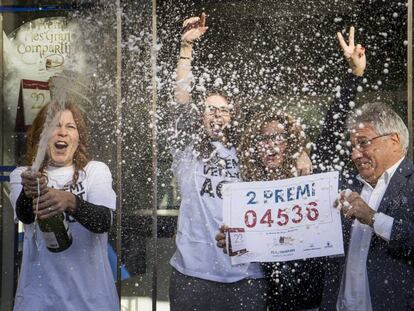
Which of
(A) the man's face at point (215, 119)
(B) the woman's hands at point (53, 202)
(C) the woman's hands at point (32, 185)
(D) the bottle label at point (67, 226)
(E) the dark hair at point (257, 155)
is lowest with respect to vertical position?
(D) the bottle label at point (67, 226)

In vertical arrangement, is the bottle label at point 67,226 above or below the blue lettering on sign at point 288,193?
below

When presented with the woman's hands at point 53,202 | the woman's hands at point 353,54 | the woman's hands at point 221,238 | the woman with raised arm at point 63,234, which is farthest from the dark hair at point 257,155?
the woman's hands at point 53,202

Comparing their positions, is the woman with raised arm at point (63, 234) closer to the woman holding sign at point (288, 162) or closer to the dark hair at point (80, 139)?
the dark hair at point (80, 139)

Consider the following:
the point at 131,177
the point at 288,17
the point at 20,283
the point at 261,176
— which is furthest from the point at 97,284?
the point at 288,17

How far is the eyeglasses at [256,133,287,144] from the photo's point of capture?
2557 mm

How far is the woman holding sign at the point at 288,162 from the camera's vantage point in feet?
8.27

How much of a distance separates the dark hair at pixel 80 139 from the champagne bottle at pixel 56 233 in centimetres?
19

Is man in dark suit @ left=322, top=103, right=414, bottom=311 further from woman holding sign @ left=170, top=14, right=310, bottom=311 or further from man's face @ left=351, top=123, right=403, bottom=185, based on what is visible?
woman holding sign @ left=170, top=14, right=310, bottom=311

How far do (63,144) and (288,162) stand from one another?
0.98 m

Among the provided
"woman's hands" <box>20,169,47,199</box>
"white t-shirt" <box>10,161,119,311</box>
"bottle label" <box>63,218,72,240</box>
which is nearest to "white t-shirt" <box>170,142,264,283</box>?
"white t-shirt" <box>10,161,119,311</box>

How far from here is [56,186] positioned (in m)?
2.62

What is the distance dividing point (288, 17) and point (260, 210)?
36.4 inches

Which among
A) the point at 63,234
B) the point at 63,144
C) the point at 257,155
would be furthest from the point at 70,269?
the point at 257,155

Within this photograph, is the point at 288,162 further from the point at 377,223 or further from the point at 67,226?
the point at 67,226
